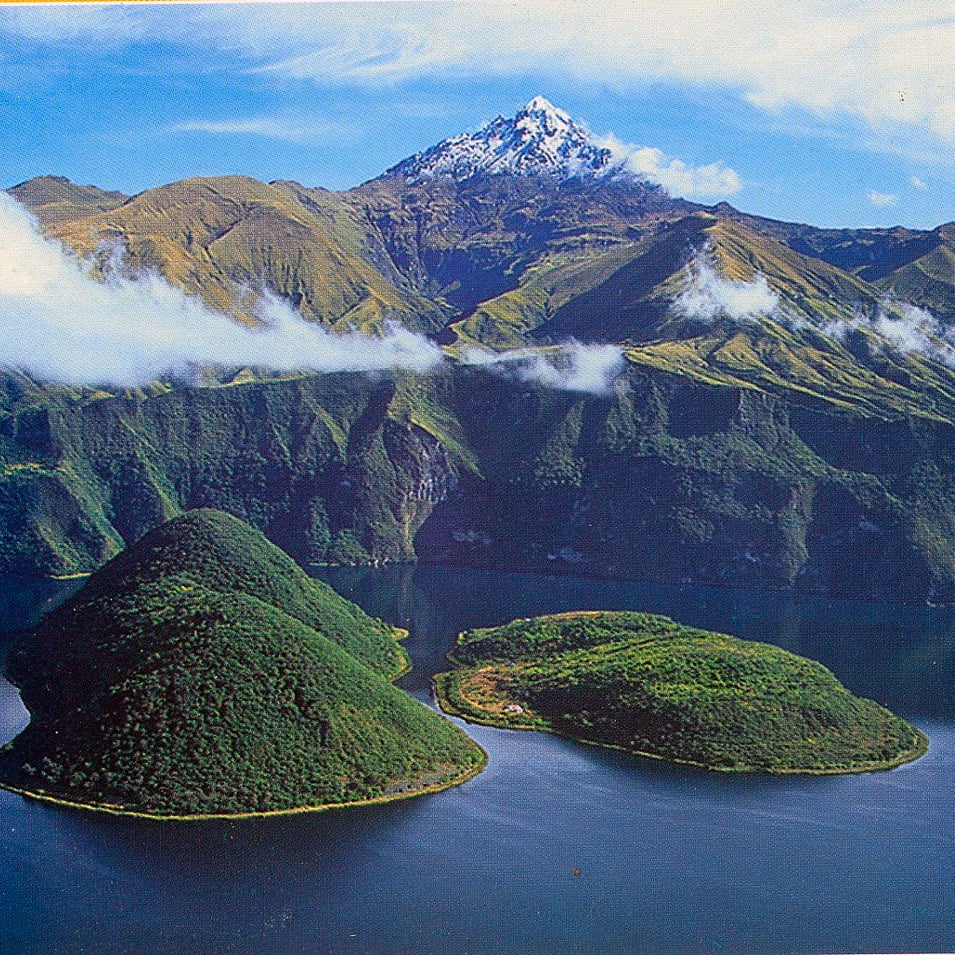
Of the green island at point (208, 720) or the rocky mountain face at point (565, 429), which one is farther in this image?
the rocky mountain face at point (565, 429)

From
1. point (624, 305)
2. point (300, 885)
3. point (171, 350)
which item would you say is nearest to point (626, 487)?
point (624, 305)

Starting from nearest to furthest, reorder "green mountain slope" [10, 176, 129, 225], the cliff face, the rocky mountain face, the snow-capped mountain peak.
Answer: the cliff face < the rocky mountain face < "green mountain slope" [10, 176, 129, 225] < the snow-capped mountain peak

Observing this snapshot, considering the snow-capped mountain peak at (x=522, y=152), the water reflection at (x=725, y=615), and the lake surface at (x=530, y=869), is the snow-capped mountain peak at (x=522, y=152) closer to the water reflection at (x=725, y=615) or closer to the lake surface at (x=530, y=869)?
the water reflection at (x=725, y=615)

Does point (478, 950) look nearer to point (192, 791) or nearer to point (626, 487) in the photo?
point (192, 791)

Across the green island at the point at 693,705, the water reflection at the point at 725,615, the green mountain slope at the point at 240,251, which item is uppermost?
the green mountain slope at the point at 240,251

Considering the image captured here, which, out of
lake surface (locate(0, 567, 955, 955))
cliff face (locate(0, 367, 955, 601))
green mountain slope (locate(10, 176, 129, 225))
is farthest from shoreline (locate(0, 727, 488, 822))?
green mountain slope (locate(10, 176, 129, 225))

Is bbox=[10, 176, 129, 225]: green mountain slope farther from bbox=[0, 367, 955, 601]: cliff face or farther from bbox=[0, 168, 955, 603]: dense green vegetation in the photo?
bbox=[0, 367, 955, 601]: cliff face

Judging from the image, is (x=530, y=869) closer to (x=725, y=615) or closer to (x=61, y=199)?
(x=725, y=615)

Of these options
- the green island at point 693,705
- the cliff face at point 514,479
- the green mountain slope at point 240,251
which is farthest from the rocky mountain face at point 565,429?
the green island at point 693,705
